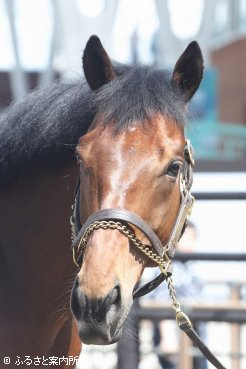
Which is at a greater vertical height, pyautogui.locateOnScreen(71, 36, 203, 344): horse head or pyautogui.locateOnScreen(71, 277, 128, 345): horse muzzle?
pyautogui.locateOnScreen(71, 36, 203, 344): horse head

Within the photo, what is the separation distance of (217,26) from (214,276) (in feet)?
91.0

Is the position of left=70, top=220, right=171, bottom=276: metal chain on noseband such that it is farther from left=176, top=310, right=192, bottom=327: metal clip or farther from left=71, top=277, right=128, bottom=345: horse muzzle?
left=176, top=310, right=192, bottom=327: metal clip

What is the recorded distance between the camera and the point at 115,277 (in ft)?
9.02

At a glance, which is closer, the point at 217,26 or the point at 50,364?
the point at 50,364

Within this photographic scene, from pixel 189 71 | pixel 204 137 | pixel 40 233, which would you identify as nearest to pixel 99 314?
pixel 40 233

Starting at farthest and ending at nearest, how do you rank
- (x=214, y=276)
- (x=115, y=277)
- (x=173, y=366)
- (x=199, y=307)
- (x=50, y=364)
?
(x=214, y=276) < (x=173, y=366) < (x=199, y=307) < (x=50, y=364) < (x=115, y=277)

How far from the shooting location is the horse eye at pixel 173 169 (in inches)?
119

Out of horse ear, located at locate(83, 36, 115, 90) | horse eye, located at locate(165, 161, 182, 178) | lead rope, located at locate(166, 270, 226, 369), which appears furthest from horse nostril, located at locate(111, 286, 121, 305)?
horse ear, located at locate(83, 36, 115, 90)

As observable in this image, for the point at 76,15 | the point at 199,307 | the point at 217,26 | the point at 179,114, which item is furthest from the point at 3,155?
the point at 217,26

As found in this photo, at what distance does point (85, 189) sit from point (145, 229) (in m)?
0.30

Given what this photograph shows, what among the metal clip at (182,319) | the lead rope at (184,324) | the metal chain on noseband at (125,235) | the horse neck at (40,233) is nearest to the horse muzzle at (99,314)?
the metal chain on noseband at (125,235)

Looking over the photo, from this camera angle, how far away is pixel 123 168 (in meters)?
2.93

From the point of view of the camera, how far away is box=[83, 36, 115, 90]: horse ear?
10.5 feet

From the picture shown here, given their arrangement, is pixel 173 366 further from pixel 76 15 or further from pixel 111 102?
pixel 76 15
